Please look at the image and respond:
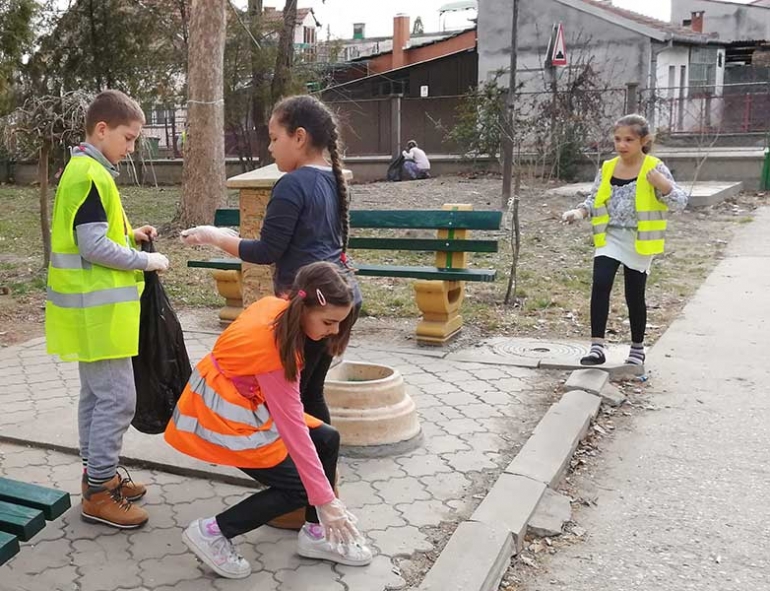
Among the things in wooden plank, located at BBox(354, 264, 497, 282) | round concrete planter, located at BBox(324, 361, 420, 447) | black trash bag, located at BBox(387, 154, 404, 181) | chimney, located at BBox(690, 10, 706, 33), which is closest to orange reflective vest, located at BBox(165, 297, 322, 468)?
round concrete planter, located at BBox(324, 361, 420, 447)

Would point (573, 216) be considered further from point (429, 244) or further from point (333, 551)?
point (333, 551)

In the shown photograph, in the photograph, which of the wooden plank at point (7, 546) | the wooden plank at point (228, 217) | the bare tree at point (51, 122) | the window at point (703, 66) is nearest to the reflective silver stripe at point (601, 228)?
the wooden plank at point (228, 217)

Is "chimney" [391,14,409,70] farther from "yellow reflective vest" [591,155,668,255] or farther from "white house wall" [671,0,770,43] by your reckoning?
"yellow reflective vest" [591,155,668,255]

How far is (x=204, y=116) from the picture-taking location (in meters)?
11.7

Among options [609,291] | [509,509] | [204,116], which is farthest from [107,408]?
[204,116]

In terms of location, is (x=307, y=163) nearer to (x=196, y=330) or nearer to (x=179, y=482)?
(x=179, y=482)

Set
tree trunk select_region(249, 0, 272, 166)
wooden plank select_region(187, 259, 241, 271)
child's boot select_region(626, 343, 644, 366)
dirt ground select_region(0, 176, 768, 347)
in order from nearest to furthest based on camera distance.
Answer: child's boot select_region(626, 343, 644, 366) < wooden plank select_region(187, 259, 241, 271) < dirt ground select_region(0, 176, 768, 347) < tree trunk select_region(249, 0, 272, 166)

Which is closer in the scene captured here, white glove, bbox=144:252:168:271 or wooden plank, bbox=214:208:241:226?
white glove, bbox=144:252:168:271

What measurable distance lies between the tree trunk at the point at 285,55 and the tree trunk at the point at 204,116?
7098 millimetres

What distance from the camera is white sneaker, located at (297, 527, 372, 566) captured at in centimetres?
303

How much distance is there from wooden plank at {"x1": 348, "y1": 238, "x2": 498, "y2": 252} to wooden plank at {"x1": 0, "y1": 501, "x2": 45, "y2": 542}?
373cm

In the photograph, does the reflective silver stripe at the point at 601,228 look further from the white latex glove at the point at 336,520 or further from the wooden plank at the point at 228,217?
the white latex glove at the point at 336,520

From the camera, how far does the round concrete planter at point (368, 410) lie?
13.1 feet

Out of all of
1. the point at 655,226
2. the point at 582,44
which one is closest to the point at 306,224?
the point at 655,226
